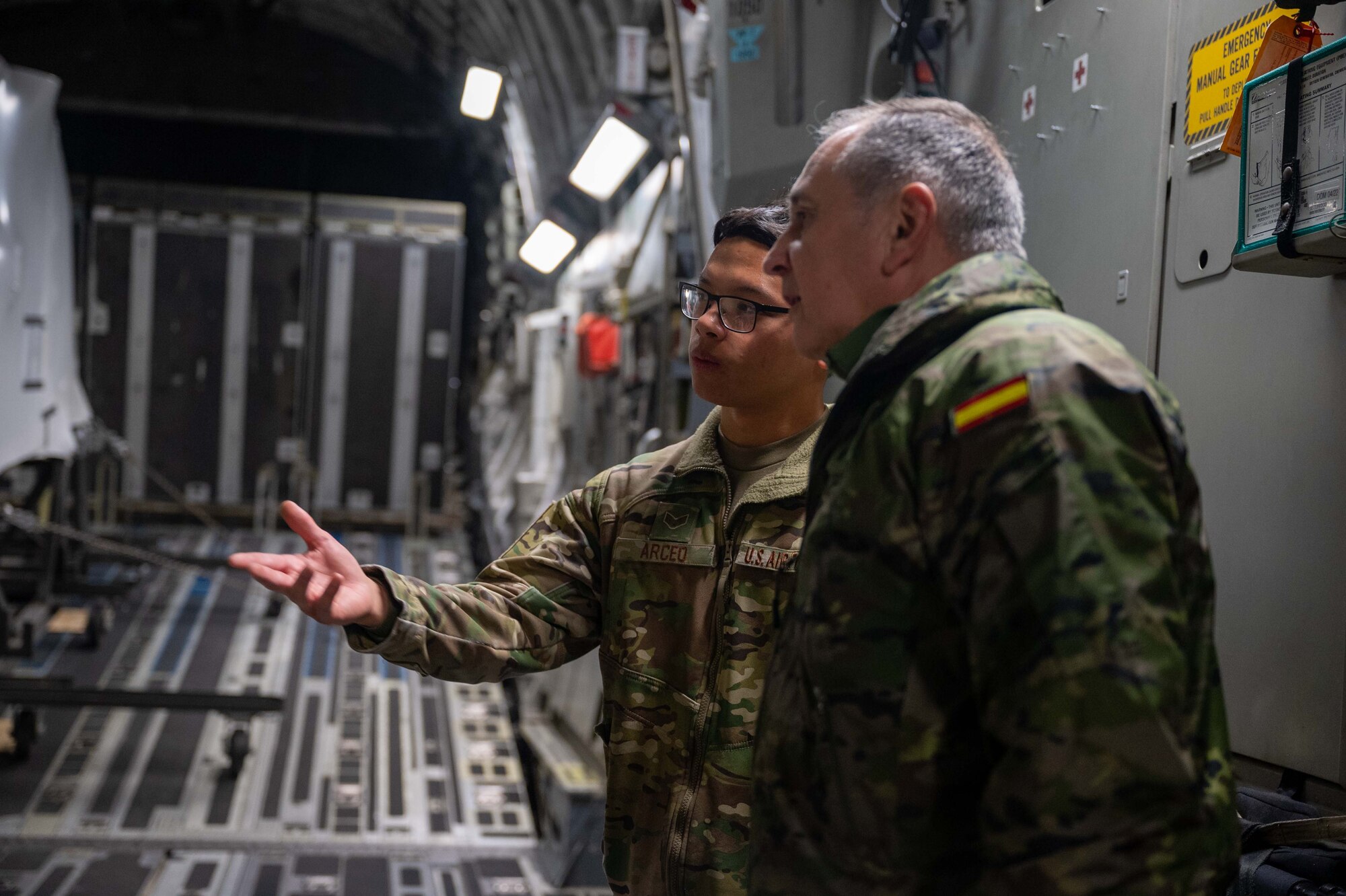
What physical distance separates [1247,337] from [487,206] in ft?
33.4

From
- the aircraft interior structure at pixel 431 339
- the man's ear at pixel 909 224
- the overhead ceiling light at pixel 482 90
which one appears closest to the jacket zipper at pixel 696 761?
the man's ear at pixel 909 224

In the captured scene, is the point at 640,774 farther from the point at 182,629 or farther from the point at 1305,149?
the point at 182,629

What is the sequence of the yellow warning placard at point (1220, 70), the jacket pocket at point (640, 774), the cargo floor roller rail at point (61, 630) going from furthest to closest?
the cargo floor roller rail at point (61, 630) < the yellow warning placard at point (1220, 70) < the jacket pocket at point (640, 774)

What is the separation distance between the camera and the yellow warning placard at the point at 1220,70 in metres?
1.86

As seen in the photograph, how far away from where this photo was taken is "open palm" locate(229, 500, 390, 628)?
1514mm

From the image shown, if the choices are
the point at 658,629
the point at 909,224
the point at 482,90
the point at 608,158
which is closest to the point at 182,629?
the point at 482,90

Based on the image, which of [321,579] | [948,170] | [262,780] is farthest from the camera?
[262,780]

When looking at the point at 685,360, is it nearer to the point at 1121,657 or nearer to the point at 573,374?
the point at 573,374

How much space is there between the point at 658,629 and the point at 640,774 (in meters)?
0.21

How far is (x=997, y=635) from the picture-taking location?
1.00 metres

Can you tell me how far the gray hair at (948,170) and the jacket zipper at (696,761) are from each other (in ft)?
2.29

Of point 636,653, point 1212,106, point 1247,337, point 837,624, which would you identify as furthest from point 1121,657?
point 1212,106

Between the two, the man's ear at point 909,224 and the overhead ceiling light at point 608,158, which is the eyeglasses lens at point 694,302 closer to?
the man's ear at point 909,224

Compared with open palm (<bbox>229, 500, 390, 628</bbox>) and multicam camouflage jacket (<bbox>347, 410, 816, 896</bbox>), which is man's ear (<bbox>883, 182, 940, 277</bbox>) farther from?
open palm (<bbox>229, 500, 390, 628</bbox>)
